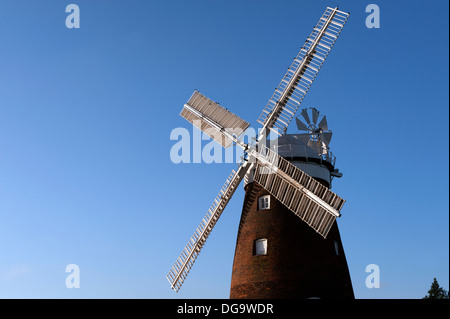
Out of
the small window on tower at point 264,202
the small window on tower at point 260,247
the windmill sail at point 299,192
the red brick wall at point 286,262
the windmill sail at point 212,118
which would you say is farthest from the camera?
→ the windmill sail at point 212,118

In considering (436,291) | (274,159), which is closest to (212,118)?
(274,159)

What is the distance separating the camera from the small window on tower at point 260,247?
21.1m

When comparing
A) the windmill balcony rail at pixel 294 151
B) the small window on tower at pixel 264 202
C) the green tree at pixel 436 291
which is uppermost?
the windmill balcony rail at pixel 294 151

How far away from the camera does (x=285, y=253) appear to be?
811 inches

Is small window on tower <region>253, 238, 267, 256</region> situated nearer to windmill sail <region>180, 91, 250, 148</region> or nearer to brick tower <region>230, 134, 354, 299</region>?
brick tower <region>230, 134, 354, 299</region>

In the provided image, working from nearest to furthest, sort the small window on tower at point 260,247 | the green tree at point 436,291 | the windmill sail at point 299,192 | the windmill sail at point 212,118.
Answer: the windmill sail at point 299,192, the small window on tower at point 260,247, the windmill sail at point 212,118, the green tree at point 436,291

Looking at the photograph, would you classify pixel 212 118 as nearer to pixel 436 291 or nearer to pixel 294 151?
pixel 294 151

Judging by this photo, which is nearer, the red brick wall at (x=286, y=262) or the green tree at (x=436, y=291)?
the red brick wall at (x=286, y=262)

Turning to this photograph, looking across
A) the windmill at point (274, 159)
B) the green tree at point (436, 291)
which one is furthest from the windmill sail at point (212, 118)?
the green tree at point (436, 291)

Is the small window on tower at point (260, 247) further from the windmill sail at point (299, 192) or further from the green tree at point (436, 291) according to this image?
the green tree at point (436, 291)

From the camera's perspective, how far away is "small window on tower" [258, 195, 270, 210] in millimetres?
22031
